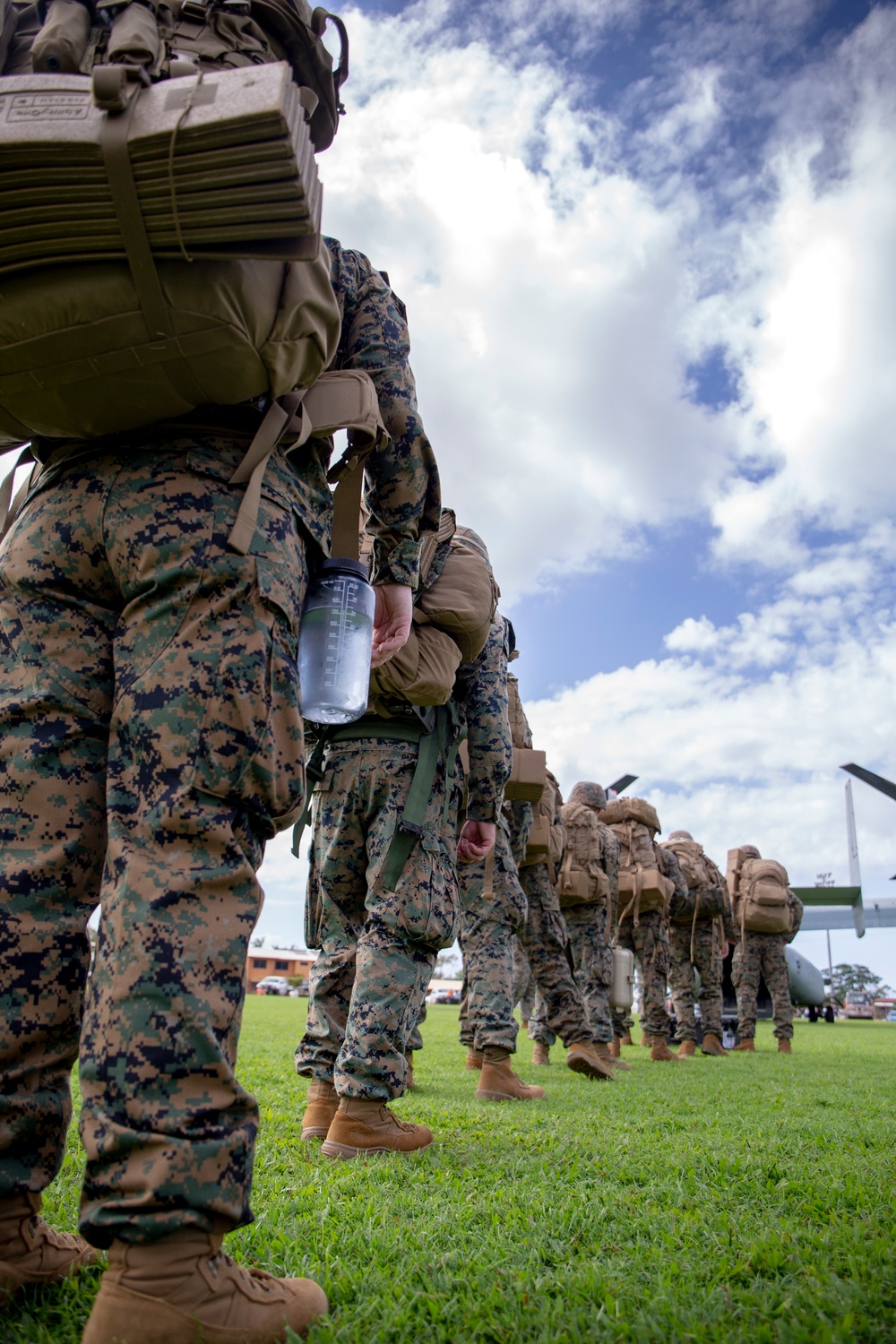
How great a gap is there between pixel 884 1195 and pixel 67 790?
87.8 inches

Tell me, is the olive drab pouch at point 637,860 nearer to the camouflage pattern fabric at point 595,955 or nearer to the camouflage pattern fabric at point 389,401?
the camouflage pattern fabric at point 595,955

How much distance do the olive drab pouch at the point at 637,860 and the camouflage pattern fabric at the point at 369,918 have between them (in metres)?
7.06

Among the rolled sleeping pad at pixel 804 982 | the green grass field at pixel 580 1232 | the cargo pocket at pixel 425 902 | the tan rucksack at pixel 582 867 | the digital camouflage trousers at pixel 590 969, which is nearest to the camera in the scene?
the green grass field at pixel 580 1232

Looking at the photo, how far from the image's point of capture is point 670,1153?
2.98m

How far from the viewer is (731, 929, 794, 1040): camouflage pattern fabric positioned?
11.7m

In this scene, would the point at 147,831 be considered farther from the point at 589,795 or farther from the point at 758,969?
the point at 758,969

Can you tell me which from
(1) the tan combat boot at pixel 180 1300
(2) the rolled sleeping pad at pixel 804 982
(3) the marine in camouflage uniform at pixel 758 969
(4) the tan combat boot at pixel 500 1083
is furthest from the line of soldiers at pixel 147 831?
(2) the rolled sleeping pad at pixel 804 982

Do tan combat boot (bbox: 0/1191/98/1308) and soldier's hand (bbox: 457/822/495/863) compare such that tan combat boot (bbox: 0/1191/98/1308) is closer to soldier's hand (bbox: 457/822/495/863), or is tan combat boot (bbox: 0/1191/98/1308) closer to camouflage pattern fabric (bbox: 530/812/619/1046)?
soldier's hand (bbox: 457/822/495/863)

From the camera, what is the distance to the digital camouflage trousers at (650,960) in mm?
10031

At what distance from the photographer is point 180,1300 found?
1235 mm

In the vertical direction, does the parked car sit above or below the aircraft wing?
below

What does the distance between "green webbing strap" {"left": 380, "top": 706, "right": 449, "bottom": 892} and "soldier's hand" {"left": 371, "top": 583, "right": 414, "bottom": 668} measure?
2.96 feet

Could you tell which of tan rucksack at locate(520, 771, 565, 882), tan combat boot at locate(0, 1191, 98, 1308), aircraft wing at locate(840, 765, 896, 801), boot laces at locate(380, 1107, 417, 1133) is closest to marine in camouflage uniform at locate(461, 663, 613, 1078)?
tan rucksack at locate(520, 771, 565, 882)

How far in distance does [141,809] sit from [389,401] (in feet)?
4.32
